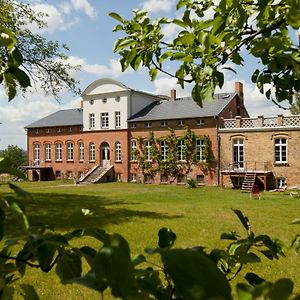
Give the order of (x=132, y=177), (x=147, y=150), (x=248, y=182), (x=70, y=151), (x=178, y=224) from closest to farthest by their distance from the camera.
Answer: (x=178, y=224) → (x=248, y=182) → (x=147, y=150) → (x=132, y=177) → (x=70, y=151)

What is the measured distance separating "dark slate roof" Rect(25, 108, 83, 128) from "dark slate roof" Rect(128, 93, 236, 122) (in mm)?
6984

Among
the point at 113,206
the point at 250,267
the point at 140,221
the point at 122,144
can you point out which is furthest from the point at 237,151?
the point at 250,267

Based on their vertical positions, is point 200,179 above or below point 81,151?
below

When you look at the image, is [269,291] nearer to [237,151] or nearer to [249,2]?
[249,2]

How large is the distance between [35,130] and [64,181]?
24.6ft

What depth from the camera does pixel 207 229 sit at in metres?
11.1

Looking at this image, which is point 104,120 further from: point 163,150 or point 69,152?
point 163,150

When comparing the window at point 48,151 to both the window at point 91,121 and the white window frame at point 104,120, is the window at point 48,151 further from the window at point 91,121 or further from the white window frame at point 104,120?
the white window frame at point 104,120

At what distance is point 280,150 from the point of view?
26078 millimetres

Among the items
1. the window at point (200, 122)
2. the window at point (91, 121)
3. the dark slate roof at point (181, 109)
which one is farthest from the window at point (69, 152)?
the window at point (200, 122)

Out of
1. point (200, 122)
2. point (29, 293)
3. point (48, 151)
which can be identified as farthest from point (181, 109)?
point (29, 293)

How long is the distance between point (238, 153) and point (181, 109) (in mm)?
6170

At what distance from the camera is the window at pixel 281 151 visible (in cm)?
2597

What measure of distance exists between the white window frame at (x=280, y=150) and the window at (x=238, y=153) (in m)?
2.44
